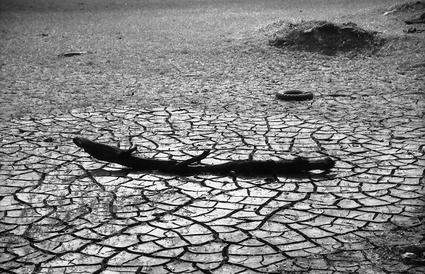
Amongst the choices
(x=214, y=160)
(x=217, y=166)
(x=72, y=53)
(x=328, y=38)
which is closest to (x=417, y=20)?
(x=328, y=38)

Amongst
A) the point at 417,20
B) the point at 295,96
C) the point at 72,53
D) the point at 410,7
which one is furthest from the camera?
the point at 410,7

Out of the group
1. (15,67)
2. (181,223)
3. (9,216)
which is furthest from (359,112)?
(15,67)

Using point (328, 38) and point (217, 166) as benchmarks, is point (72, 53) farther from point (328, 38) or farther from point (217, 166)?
point (217, 166)

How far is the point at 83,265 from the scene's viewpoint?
2857mm

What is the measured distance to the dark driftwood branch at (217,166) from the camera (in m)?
3.99

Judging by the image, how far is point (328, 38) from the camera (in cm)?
934

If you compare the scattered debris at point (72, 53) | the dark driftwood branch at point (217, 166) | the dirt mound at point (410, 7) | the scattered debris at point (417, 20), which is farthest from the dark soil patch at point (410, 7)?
the dark driftwood branch at point (217, 166)

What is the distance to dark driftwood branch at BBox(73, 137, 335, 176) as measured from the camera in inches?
157

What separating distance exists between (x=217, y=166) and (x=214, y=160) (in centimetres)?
29

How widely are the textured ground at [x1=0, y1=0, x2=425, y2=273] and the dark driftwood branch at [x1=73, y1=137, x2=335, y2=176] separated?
9cm

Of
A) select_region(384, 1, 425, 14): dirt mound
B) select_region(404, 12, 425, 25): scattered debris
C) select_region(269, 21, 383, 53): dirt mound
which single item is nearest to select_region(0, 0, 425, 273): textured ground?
select_region(269, 21, 383, 53): dirt mound

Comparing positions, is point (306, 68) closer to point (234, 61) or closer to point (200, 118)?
point (234, 61)

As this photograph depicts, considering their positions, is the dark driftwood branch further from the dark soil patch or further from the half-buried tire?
the dark soil patch

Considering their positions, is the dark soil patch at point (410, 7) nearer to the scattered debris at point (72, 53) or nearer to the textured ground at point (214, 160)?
the textured ground at point (214, 160)
